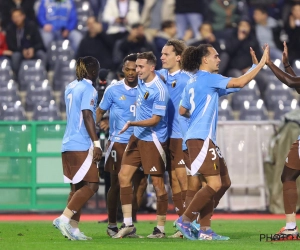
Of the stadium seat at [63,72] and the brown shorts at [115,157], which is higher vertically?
the stadium seat at [63,72]

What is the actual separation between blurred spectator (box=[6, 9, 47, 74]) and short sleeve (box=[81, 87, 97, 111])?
940 cm

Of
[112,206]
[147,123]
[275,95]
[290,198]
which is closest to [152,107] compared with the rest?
[147,123]

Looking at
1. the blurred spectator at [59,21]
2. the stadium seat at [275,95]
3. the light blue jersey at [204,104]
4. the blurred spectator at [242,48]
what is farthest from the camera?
the blurred spectator at [59,21]

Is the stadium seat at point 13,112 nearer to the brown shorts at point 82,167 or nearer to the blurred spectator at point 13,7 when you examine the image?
the blurred spectator at point 13,7

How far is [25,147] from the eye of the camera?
17609 millimetres

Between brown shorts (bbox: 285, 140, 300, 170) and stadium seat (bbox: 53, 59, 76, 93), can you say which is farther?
stadium seat (bbox: 53, 59, 76, 93)

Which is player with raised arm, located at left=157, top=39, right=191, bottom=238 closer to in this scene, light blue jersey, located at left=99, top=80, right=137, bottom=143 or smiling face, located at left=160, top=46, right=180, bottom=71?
smiling face, located at left=160, top=46, right=180, bottom=71

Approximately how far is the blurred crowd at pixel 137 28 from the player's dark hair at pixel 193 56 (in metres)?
8.61

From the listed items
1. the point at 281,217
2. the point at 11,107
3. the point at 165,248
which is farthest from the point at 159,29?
the point at 165,248

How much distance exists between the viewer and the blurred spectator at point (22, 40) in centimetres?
2022

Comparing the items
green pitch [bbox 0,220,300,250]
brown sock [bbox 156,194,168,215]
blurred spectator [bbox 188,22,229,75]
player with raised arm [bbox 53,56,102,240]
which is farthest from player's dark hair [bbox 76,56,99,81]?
blurred spectator [bbox 188,22,229,75]

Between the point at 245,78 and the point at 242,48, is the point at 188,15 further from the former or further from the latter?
the point at 245,78

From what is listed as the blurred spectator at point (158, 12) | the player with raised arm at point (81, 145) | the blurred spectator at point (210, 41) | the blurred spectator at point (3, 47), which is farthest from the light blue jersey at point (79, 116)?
the blurred spectator at point (158, 12)

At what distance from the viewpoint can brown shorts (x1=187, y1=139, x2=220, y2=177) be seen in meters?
10.5
